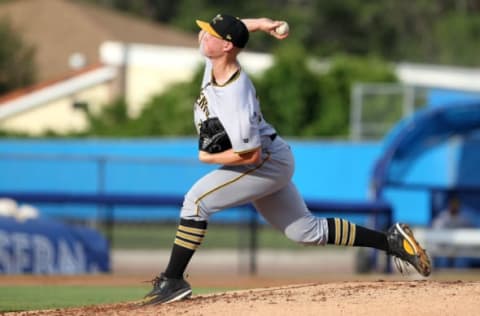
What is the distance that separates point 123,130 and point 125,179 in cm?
1261

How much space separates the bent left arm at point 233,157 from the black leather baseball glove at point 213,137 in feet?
0.11

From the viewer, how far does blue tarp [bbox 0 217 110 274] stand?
17203 mm

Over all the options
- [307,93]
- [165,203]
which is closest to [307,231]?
[165,203]

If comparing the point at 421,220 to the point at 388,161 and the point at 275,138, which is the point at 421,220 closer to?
the point at 388,161

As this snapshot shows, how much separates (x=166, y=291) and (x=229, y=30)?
191cm

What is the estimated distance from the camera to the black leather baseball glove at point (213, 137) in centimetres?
795

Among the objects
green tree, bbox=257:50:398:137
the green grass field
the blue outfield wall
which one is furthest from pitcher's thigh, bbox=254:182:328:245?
green tree, bbox=257:50:398:137

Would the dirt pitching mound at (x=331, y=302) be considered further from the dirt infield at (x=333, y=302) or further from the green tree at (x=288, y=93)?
the green tree at (x=288, y=93)

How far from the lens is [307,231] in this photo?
8.45 metres

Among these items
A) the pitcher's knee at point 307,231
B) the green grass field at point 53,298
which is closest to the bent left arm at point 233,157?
the pitcher's knee at point 307,231

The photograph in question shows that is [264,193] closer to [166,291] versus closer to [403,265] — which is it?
[166,291]

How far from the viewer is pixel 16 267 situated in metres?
17.3

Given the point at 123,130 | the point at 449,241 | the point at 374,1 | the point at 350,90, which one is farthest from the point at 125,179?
the point at 374,1

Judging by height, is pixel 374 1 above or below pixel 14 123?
above
